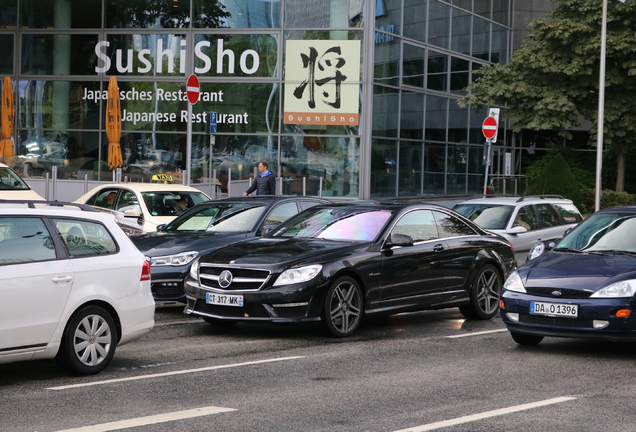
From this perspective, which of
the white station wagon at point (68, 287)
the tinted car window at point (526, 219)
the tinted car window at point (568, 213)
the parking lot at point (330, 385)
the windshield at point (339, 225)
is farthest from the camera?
the tinted car window at point (568, 213)

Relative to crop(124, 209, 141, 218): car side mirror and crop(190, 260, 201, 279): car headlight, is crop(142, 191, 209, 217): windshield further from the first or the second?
crop(190, 260, 201, 279): car headlight

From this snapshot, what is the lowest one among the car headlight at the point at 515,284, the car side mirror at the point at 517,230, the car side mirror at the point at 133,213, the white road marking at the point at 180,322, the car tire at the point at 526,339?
the white road marking at the point at 180,322

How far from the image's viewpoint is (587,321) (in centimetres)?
965

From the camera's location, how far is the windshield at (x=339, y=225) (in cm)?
1172

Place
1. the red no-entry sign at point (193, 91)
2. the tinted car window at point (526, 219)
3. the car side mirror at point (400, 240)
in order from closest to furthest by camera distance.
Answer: the car side mirror at point (400, 240)
the tinted car window at point (526, 219)
the red no-entry sign at point (193, 91)

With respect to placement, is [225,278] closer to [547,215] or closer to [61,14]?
[547,215]

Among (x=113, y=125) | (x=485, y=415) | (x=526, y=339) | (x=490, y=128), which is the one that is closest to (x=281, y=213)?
(x=526, y=339)

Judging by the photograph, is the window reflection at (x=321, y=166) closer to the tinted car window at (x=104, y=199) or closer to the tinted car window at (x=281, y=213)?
the tinted car window at (x=104, y=199)

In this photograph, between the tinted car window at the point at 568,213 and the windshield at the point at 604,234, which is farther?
the tinted car window at the point at 568,213

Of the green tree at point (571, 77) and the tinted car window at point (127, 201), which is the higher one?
the green tree at point (571, 77)

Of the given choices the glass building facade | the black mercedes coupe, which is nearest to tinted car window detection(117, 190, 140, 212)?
the black mercedes coupe

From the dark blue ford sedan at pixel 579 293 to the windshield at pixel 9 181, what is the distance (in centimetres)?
1220

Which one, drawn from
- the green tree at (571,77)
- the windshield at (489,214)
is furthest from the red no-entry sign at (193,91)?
the green tree at (571,77)

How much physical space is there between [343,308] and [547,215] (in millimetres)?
8395
